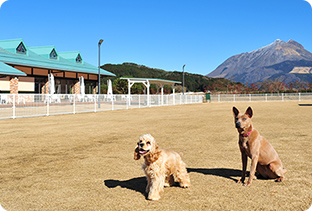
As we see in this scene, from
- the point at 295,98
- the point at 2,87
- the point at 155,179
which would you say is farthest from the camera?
the point at 295,98

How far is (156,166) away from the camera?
3.32 meters

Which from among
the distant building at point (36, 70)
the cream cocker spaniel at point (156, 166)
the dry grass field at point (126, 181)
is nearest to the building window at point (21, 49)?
the distant building at point (36, 70)

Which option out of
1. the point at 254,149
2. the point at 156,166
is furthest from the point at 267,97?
the point at 156,166

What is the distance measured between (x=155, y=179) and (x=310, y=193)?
6.87 feet

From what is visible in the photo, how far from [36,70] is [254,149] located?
110 ft

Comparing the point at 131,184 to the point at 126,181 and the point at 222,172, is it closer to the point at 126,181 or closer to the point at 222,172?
the point at 126,181

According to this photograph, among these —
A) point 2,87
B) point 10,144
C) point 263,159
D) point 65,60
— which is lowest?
point 10,144

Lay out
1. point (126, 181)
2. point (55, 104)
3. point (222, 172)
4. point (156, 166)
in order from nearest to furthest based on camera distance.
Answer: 1. point (156, 166)
2. point (126, 181)
3. point (222, 172)
4. point (55, 104)

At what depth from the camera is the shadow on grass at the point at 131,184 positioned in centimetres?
373

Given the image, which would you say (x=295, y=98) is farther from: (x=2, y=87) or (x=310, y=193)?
(x=310, y=193)

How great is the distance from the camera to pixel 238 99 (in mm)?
49688

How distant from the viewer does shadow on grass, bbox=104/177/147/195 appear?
3.73 metres

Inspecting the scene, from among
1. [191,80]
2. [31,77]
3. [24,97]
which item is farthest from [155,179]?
[191,80]

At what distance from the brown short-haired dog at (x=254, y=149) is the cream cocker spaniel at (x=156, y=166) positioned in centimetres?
96
